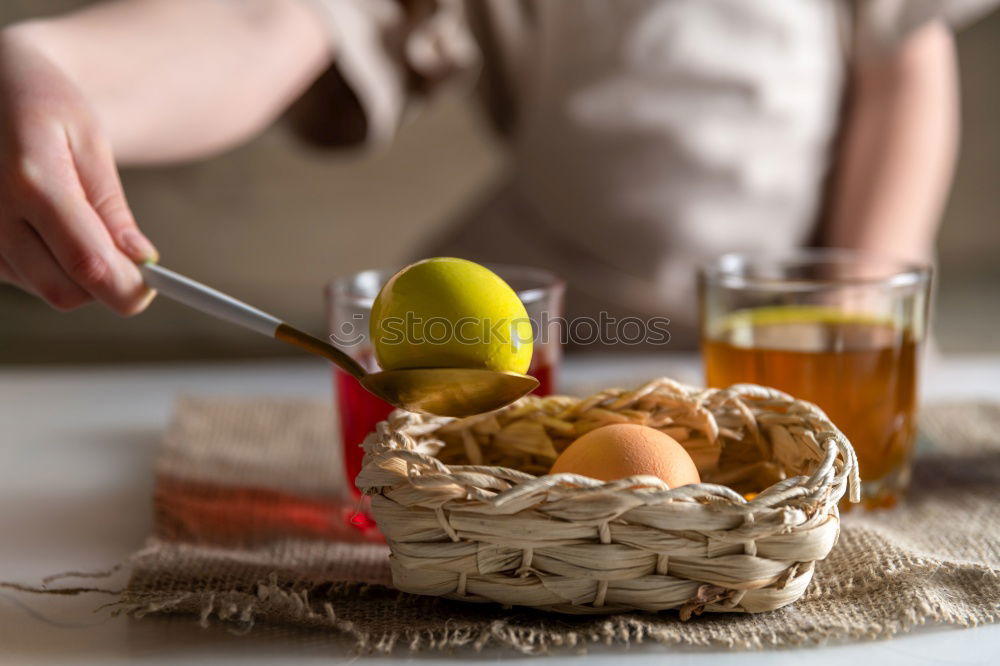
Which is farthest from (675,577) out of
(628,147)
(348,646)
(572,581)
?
(628,147)

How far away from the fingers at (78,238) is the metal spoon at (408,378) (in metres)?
0.02

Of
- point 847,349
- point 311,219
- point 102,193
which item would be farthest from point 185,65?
point 311,219

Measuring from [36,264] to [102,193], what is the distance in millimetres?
53

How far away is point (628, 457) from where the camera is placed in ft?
1.54

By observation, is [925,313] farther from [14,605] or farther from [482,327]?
[14,605]

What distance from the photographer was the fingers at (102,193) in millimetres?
561

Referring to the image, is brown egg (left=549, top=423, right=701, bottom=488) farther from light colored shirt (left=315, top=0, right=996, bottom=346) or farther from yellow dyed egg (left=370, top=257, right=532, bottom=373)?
light colored shirt (left=315, top=0, right=996, bottom=346)

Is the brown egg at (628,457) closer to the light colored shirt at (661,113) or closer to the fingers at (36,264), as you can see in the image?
the fingers at (36,264)

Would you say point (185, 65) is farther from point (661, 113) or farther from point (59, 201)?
point (661, 113)

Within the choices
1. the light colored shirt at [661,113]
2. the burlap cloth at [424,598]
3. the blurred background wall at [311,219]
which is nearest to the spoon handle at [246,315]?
the burlap cloth at [424,598]

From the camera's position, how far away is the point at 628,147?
3.50ft

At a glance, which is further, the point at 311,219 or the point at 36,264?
the point at 311,219

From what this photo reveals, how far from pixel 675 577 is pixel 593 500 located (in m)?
0.06

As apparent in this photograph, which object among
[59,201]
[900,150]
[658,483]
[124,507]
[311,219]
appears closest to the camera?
[658,483]
